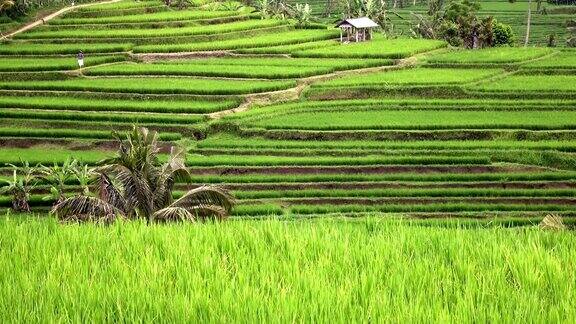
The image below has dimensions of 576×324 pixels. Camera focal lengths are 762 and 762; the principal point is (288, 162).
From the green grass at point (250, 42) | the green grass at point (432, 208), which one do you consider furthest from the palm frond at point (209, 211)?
the green grass at point (250, 42)

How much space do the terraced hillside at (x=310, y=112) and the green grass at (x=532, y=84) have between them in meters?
0.07

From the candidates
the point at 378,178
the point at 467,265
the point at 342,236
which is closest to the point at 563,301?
the point at 467,265

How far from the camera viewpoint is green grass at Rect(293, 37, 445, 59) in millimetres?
32375

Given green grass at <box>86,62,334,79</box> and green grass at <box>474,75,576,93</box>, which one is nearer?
green grass at <box>474,75,576,93</box>

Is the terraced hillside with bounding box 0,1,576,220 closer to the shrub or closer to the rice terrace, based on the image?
the rice terrace

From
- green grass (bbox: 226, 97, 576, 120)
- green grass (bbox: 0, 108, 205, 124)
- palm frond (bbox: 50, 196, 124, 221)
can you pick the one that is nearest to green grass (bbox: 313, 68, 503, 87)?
→ green grass (bbox: 226, 97, 576, 120)

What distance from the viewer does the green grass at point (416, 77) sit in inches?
1091

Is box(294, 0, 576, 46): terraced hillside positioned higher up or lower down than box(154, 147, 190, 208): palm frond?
lower down

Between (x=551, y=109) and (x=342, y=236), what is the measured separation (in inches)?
862

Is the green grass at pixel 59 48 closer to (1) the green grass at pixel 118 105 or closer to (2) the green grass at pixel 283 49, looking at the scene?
(2) the green grass at pixel 283 49

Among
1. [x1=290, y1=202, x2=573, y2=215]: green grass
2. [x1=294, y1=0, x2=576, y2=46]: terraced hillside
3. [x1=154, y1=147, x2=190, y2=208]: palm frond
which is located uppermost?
[x1=154, y1=147, x2=190, y2=208]: palm frond

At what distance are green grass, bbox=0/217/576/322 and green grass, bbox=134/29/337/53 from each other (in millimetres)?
28070

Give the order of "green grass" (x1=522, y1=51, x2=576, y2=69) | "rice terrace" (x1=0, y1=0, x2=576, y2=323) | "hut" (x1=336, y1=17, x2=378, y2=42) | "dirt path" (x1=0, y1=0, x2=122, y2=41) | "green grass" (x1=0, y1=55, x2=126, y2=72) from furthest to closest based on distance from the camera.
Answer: "hut" (x1=336, y1=17, x2=378, y2=42) → "dirt path" (x1=0, y1=0, x2=122, y2=41) → "green grass" (x1=522, y1=51, x2=576, y2=69) → "green grass" (x1=0, y1=55, x2=126, y2=72) → "rice terrace" (x1=0, y1=0, x2=576, y2=323)

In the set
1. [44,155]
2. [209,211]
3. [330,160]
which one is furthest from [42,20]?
[209,211]
